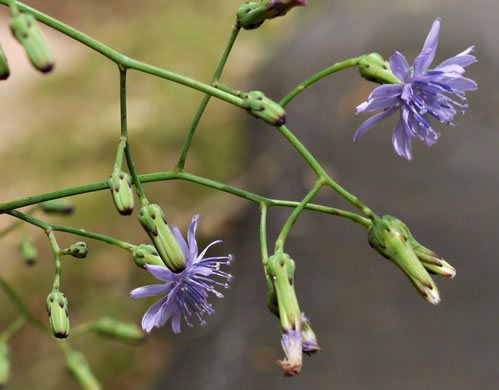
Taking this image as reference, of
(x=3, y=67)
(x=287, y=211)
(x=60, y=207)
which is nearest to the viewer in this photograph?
(x=3, y=67)

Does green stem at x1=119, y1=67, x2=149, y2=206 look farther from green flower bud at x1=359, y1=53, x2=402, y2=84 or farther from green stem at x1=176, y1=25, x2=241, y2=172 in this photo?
green flower bud at x1=359, y1=53, x2=402, y2=84

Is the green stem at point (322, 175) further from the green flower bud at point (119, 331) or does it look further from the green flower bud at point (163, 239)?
the green flower bud at point (119, 331)

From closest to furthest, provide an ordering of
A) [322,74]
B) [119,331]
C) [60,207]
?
[322,74], [60,207], [119,331]

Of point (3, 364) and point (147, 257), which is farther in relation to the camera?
point (3, 364)

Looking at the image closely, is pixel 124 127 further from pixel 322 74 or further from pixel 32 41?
pixel 322 74

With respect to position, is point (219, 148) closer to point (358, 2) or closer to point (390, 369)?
point (358, 2)

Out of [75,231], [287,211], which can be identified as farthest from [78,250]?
[287,211]

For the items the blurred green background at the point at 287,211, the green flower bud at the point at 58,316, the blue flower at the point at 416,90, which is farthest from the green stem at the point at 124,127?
the blurred green background at the point at 287,211

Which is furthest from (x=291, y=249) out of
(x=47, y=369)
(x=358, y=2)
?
(x=358, y=2)
